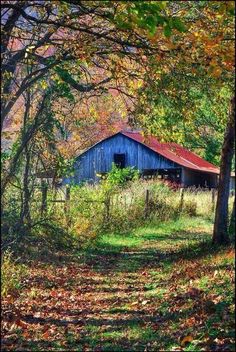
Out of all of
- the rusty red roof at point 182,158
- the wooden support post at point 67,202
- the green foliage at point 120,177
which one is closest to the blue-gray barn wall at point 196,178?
the rusty red roof at point 182,158

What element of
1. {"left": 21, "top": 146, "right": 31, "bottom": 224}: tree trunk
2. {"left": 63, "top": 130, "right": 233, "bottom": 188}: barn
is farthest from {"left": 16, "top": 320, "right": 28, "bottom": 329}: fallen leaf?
{"left": 63, "top": 130, "right": 233, "bottom": 188}: barn

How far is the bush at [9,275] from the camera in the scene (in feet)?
33.6

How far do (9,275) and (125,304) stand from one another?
2221 mm

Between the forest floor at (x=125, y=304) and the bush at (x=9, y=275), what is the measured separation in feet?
0.64

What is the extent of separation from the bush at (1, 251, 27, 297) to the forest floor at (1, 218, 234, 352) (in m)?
0.20

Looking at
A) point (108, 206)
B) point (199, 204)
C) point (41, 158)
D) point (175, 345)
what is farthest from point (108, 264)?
point (199, 204)

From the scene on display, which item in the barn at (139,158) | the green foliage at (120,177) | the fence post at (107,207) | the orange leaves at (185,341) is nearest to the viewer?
the orange leaves at (185,341)

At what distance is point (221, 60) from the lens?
7.16m

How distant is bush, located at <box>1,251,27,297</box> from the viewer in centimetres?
1024

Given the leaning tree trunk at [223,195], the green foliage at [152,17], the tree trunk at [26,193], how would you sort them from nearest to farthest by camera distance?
the green foliage at [152,17] → the tree trunk at [26,193] → the leaning tree trunk at [223,195]

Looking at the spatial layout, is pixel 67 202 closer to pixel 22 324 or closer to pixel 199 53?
pixel 22 324

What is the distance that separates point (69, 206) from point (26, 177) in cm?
882

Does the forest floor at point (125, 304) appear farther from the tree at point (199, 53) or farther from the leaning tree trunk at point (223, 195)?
the tree at point (199, 53)

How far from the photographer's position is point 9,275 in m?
10.7
